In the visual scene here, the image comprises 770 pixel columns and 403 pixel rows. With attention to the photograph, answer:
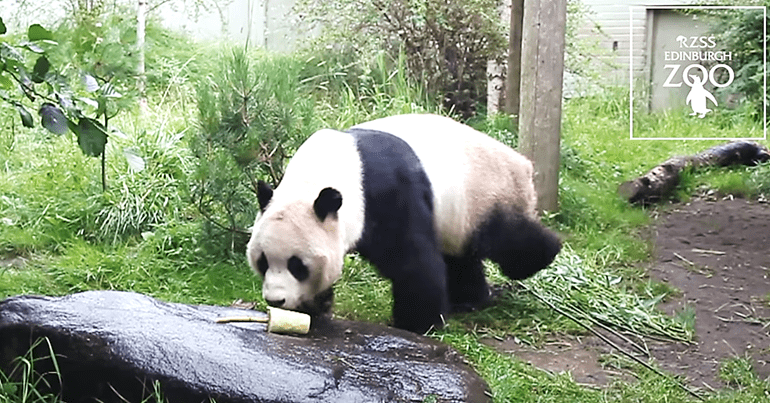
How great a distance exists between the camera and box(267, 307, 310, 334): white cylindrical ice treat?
333 cm

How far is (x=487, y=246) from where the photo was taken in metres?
4.41

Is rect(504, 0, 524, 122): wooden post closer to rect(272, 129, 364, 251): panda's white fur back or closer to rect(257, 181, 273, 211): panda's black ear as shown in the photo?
rect(272, 129, 364, 251): panda's white fur back

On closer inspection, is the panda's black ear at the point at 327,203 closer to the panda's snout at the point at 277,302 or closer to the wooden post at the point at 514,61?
the panda's snout at the point at 277,302

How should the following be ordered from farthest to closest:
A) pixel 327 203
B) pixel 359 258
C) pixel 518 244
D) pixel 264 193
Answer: pixel 359 258 < pixel 518 244 < pixel 264 193 < pixel 327 203

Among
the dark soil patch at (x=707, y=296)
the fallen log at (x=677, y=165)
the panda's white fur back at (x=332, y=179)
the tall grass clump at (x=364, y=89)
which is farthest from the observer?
the tall grass clump at (x=364, y=89)

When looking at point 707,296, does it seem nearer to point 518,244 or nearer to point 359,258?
point 518,244

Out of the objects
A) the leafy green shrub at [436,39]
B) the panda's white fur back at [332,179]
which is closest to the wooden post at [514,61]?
the leafy green shrub at [436,39]

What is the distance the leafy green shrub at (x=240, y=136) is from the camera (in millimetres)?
4824

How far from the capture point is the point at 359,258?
4973 mm

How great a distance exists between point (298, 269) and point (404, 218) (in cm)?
56

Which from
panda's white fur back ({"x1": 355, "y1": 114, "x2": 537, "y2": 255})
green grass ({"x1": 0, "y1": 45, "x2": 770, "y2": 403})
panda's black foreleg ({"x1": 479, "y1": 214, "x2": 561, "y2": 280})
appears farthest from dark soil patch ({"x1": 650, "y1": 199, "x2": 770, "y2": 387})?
panda's white fur back ({"x1": 355, "y1": 114, "x2": 537, "y2": 255})

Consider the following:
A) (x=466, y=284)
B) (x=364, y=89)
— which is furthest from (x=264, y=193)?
(x=364, y=89)

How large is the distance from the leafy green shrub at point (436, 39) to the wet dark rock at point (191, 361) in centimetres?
460

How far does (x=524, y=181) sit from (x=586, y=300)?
74 cm
